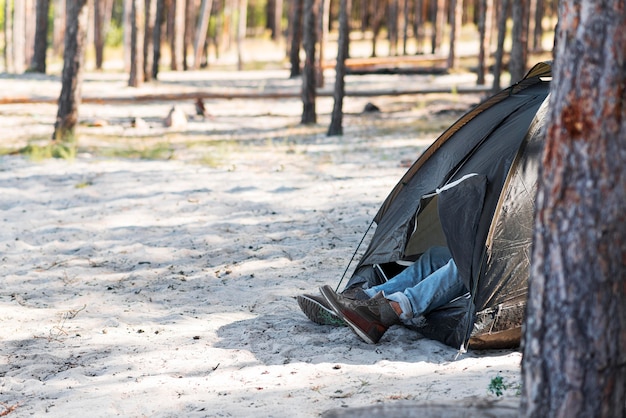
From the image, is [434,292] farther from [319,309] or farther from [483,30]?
[483,30]

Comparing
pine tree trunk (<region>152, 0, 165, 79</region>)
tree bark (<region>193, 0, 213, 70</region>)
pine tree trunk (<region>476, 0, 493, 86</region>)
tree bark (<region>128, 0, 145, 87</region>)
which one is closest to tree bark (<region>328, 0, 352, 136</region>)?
pine tree trunk (<region>476, 0, 493, 86</region>)

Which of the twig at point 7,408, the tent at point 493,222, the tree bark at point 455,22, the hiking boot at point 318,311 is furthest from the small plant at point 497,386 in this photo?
the tree bark at point 455,22

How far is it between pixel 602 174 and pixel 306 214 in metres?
5.90

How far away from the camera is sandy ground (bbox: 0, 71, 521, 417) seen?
14.6 ft

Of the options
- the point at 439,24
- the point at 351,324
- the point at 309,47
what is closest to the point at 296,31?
the point at 309,47

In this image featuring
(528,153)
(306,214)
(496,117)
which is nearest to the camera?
(528,153)

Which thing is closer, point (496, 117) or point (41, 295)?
point (496, 117)

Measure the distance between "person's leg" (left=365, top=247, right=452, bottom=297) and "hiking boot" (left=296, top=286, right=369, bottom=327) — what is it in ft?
0.39

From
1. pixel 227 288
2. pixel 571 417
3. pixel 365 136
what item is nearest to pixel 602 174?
pixel 571 417

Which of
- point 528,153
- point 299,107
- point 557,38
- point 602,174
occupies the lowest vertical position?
point 299,107

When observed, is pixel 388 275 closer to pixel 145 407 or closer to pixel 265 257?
pixel 265 257

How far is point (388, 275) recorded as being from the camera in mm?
6078

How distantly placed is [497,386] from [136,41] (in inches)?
644

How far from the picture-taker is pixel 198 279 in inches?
264
